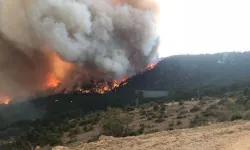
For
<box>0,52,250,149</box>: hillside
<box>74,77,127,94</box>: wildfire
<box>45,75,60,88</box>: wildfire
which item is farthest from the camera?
<box>74,77,127,94</box>: wildfire

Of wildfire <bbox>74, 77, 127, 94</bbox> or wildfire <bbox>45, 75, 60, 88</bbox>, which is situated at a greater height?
wildfire <bbox>45, 75, 60, 88</bbox>

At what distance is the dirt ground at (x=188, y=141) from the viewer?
42.9 ft

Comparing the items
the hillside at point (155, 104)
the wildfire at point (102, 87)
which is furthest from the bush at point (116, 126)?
the wildfire at point (102, 87)

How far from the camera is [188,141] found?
45.6 feet

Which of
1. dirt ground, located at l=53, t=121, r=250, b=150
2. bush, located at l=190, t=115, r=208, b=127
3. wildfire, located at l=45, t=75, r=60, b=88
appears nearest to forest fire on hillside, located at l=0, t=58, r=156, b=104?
wildfire, located at l=45, t=75, r=60, b=88

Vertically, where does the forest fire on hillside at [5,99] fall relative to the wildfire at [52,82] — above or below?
below

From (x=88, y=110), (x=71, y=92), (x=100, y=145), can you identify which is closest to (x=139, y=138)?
(x=100, y=145)

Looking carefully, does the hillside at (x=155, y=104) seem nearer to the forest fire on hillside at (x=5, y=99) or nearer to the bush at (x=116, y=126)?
the bush at (x=116, y=126)

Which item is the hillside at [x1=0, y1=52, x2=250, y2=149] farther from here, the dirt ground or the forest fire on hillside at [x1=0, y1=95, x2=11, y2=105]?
the dirt ground

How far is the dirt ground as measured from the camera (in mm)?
13062

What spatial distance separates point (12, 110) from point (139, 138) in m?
42.6

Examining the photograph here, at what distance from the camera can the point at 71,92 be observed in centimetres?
6019

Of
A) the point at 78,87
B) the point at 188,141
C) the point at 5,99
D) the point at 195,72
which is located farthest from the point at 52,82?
the point at 188,141

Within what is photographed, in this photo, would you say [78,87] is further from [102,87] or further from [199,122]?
[199,122]
